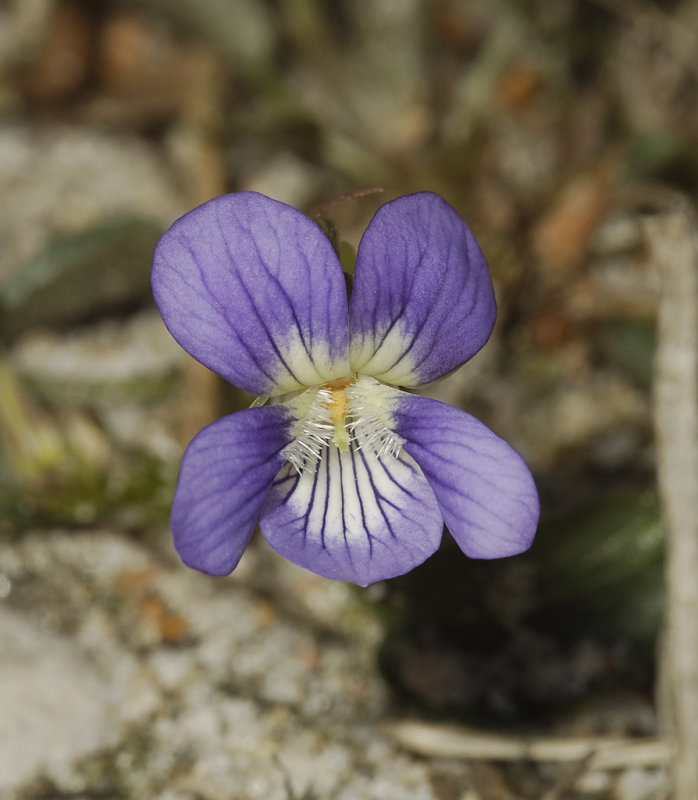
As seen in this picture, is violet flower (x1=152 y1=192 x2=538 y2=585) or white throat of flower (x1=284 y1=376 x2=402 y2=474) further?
white throat of flower (x1=284 y1=376 x2=402 y2=474)

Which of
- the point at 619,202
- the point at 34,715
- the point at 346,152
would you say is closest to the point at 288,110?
the point at 346,152

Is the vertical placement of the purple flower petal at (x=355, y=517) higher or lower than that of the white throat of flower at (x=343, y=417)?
lower

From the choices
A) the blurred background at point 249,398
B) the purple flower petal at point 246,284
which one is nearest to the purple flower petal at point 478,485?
the purple flower petal at point 246,284

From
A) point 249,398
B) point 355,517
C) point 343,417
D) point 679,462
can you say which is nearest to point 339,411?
point 343,417

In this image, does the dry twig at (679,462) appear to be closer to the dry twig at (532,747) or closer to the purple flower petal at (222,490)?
the dry twig at (532,747)

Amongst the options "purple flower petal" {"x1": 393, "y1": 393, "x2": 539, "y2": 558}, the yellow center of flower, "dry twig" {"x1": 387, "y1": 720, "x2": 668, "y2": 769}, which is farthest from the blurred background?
"purple flower petal" {"x1": 393, "y1": 393, "x2": 539, "y2": 558}

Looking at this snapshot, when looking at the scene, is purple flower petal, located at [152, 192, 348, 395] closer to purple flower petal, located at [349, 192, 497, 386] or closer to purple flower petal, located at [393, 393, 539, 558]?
purple flower petal, located at [349, 192, 497, 386]

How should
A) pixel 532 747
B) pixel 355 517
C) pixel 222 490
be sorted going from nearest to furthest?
1. pixel 222 490
2. pixel 355 517
3. pixel 532 747

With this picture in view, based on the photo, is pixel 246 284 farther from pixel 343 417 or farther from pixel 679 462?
pixel 679 462
